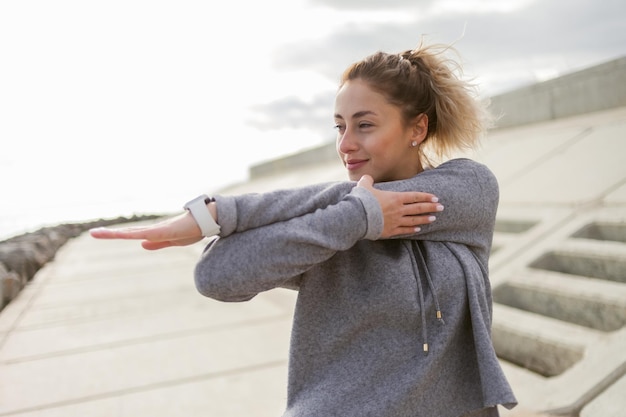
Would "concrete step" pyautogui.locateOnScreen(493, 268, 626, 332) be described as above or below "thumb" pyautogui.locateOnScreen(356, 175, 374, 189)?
below

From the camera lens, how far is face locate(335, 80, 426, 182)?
1.65 metres

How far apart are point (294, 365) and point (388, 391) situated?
0.84 feet

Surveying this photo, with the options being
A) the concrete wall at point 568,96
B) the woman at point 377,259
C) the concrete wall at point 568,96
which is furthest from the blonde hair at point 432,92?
the concrete wall at point 568,96

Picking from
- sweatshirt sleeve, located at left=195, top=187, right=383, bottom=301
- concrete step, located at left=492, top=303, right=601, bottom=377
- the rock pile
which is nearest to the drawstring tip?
sweatshirt sleeve, located at left=195, top=187, right=383, bottom=301

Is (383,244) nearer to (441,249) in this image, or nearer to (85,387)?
(441,249)

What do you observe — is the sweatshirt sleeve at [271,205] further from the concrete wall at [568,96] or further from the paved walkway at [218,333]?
the concrete wall at [568,96]

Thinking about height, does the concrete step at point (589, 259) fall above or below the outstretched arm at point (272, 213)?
below

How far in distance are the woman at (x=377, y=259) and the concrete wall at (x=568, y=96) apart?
572 centimetres

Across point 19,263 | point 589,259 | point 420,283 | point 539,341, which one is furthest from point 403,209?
point 19,263

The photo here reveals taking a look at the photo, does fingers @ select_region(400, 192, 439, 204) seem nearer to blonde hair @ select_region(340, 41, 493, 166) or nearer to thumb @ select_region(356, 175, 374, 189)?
thumb @ select_region(356, 175, 374, 189)

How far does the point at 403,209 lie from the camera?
57.8 inches

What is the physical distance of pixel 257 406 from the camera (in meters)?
2.98

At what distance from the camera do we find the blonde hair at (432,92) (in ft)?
5.49

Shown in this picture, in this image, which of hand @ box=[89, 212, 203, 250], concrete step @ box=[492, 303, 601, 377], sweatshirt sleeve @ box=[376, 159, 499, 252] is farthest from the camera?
concrete step @ box=[492, 303, 601, 377]
